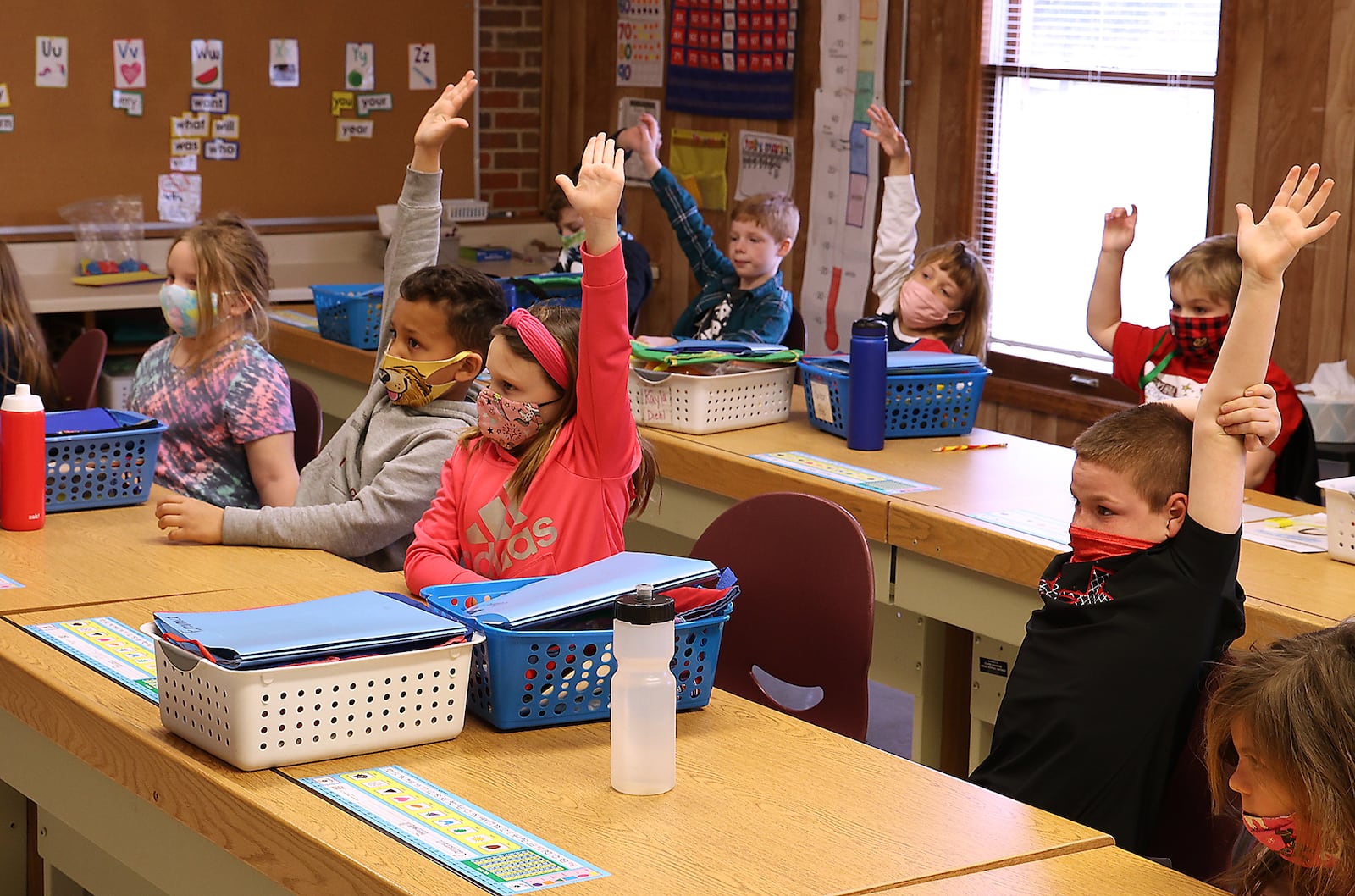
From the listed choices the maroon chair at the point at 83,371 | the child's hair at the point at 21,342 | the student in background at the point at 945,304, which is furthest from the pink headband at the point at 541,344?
the maroon chair at the point at 83,371

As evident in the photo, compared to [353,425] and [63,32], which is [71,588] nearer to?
[353,425]

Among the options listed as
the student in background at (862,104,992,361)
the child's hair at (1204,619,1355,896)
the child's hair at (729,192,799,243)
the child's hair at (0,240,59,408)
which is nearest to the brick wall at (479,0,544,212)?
the child's hair at (729,192,799,243)

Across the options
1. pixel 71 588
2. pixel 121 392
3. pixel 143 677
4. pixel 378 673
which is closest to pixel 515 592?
pixel 378 673

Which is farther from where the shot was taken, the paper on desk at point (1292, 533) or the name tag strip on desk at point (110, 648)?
the paper on desk at point (1292, 533)

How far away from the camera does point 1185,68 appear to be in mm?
4277

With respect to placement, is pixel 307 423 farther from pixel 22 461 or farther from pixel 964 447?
pixel 964 447

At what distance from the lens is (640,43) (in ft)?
20.2

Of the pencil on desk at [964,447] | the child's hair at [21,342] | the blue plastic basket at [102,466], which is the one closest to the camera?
the blue plastic basket at [102,466]

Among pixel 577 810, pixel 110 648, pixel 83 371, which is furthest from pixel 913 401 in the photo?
pixel 83 371

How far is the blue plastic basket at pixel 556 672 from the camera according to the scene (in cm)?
171

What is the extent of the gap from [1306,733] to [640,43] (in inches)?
202

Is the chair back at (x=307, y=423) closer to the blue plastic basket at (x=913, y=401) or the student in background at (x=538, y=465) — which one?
the blue plastic basket at (x=913, y=401)

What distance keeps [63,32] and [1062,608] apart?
464 cm

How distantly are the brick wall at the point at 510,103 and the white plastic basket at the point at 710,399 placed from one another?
3.23 metres
